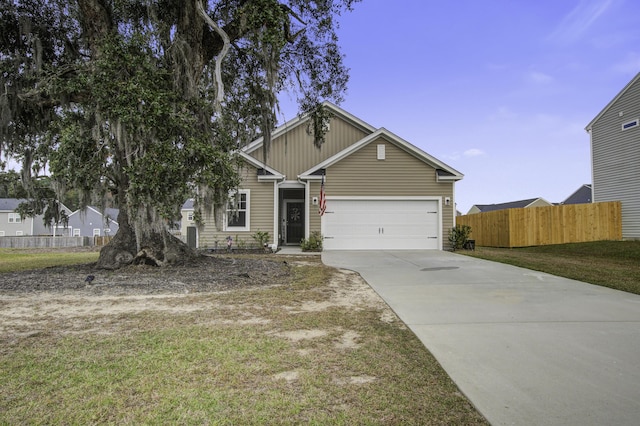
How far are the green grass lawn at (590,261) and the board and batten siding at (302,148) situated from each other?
7.60 metres

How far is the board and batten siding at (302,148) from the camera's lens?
1666 centimetres

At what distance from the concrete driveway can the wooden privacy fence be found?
1128cm

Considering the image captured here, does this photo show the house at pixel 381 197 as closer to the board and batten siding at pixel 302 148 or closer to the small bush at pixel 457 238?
the small bush at pixel 457 238

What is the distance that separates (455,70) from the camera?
1338 centimetres

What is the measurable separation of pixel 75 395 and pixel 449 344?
3093mm

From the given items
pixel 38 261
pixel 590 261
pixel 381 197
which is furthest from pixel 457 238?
pixel 38 261

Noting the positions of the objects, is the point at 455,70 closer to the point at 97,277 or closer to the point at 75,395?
the point at 97,277

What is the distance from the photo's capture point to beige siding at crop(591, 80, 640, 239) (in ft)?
51.3

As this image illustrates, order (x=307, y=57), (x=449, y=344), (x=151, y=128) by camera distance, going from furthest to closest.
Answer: (x=307, y=57) < (x=151, y=128) < (x=449, y=344)

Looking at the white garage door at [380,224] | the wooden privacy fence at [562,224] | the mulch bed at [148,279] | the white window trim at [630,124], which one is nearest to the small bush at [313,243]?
the white garage door at [380,224]

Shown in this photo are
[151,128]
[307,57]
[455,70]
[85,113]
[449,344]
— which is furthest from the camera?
[455,70]

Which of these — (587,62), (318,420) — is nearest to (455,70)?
(587,62)

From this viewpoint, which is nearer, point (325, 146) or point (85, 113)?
point (85, 113)

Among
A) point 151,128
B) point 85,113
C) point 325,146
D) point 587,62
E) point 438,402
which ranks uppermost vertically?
point 587,62
